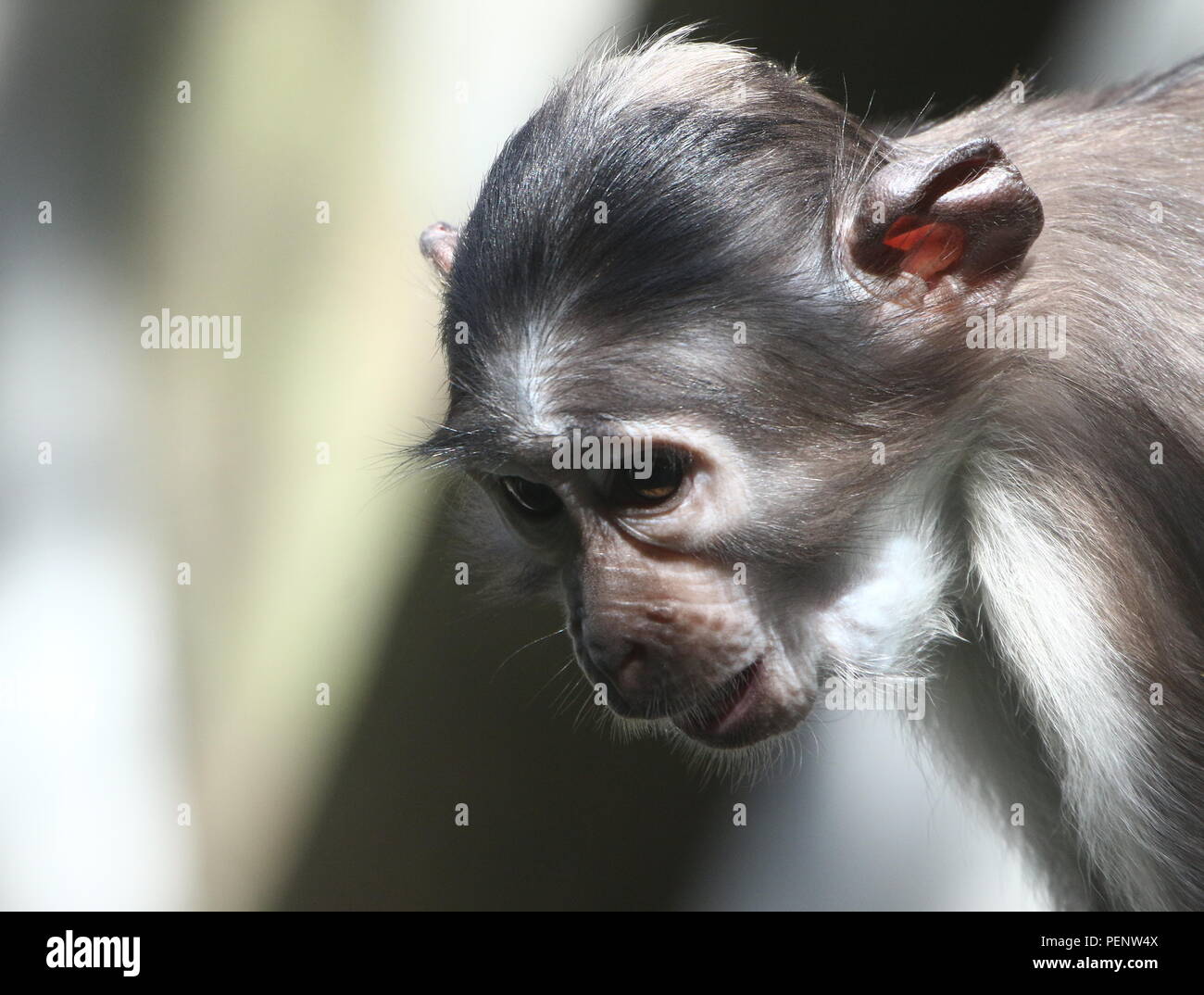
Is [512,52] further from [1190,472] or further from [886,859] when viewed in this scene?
[886,859]

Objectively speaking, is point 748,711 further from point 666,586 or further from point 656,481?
point 656,481

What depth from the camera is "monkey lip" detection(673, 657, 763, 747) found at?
2.03 meters

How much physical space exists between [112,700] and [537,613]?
3.77 feet

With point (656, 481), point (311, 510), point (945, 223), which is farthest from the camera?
point (311, 510)

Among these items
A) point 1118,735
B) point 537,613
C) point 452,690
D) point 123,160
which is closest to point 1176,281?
point 1118,735

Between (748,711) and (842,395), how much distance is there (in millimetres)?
613

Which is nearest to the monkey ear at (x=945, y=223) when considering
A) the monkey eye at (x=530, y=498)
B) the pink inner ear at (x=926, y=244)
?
the pink inner ear at (x=926, y=244)

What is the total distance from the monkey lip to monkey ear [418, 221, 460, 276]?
990mm

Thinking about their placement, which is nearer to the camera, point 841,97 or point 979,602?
point 979,602

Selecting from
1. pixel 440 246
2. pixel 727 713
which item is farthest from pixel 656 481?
pixel 440 246

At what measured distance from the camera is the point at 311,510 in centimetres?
308

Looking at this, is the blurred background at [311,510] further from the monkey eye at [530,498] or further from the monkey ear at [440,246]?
the monkey eye at [530,498]

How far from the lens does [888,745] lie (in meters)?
2.81

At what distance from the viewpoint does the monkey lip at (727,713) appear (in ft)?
6.67
